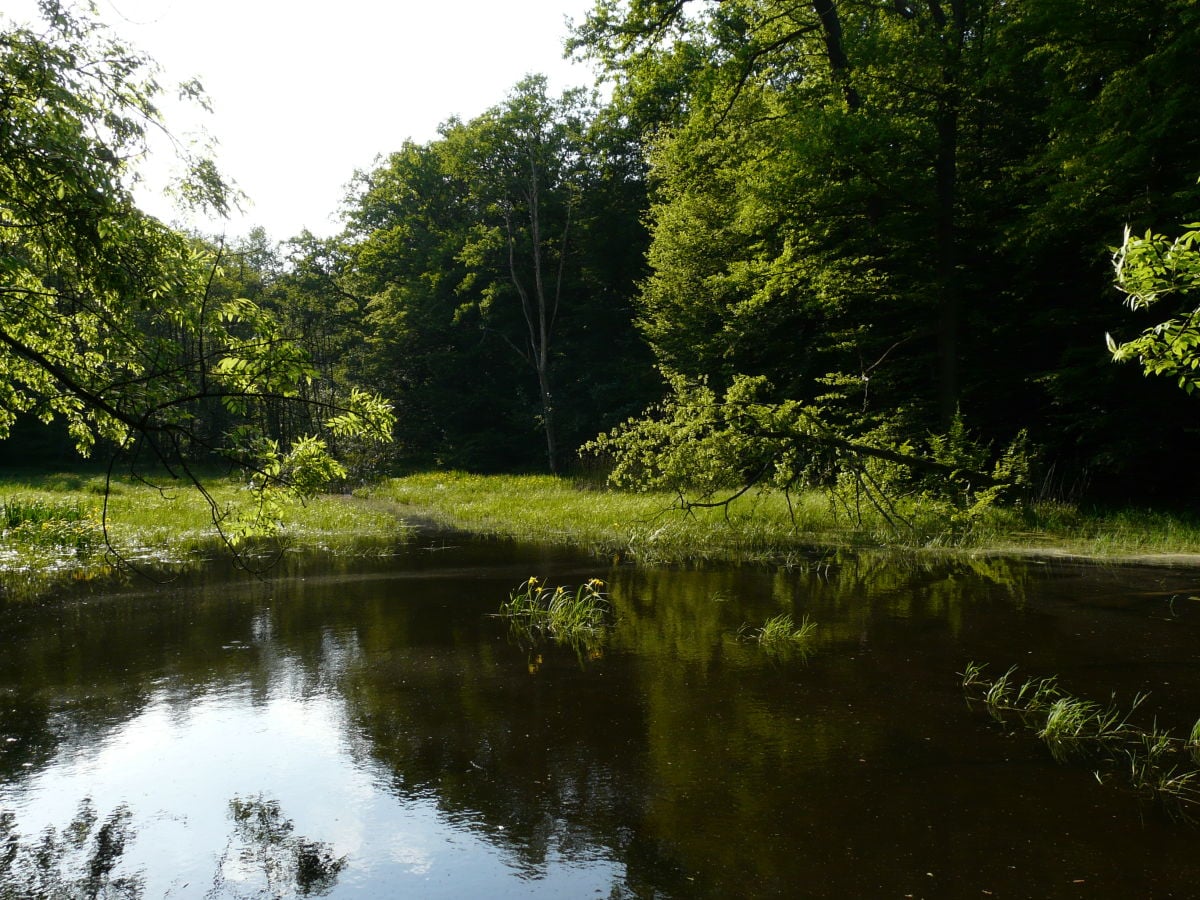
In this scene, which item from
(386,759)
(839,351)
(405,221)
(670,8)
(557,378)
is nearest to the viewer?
(386,759)

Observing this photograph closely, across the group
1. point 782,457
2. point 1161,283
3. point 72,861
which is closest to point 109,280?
point 72,861

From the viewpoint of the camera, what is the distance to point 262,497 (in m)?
6.23

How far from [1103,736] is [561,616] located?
4.52m

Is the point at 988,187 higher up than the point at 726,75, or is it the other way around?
the point at 726,75

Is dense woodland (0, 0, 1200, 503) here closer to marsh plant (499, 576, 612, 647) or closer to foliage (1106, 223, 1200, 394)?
foliage (1106, 223, 1200, 394)

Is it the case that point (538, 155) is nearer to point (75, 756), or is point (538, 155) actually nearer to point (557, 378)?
point (557, 378)

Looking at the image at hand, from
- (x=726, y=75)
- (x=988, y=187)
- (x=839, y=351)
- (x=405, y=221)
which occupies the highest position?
(x=405, y=221)

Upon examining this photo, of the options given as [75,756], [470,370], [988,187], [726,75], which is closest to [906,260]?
[988,187]

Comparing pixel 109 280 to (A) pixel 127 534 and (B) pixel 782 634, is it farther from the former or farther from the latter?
(A) pixel 127 534

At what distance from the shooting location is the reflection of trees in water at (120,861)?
3643 mm

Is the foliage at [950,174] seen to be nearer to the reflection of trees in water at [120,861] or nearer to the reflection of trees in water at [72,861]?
the reflection of trees in water at [120,861]

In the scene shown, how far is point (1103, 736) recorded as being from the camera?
4906mm

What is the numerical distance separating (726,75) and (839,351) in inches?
262

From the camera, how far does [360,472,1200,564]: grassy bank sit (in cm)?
1130
